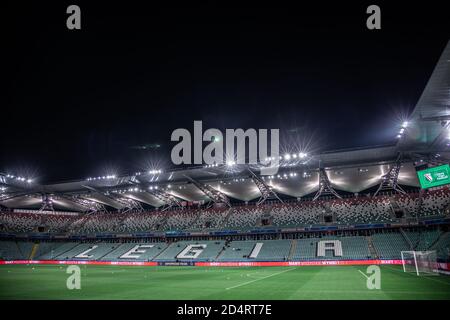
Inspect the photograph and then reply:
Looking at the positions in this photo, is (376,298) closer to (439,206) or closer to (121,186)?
Result: (439,206)

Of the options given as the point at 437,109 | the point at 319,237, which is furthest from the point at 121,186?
the point at 437,109

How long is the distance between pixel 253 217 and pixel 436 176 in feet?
102

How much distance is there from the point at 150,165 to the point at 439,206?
37.9 metres

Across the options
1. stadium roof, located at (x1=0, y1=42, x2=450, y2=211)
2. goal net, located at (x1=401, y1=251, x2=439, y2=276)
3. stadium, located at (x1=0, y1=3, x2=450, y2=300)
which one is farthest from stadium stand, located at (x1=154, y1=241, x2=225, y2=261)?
goal net, located at (x1=401, y1=251, x2=439, y2=276)

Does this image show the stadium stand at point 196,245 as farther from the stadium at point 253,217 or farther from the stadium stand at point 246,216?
the stadium stand at point 246,216

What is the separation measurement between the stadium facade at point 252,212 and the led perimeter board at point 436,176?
12.5 feet

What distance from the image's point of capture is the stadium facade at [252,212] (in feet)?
125

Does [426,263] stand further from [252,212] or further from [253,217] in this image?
[252,212]

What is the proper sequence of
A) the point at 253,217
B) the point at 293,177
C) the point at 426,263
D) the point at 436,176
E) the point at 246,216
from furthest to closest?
1. the point at 246,216
2. the point at 253,217
3. the point at 293,177
4. the point at 426,263
5. the point at 436,176

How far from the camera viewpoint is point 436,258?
25.0 metres

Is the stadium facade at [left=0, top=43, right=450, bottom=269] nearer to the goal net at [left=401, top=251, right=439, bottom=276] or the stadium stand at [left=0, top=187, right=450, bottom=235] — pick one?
the stadium stand at [left=0, top=187, right=450, bottom=235]

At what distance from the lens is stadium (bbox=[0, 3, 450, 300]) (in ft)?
98.5

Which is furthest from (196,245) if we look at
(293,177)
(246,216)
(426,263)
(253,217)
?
(426,263)

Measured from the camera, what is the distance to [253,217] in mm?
52062
